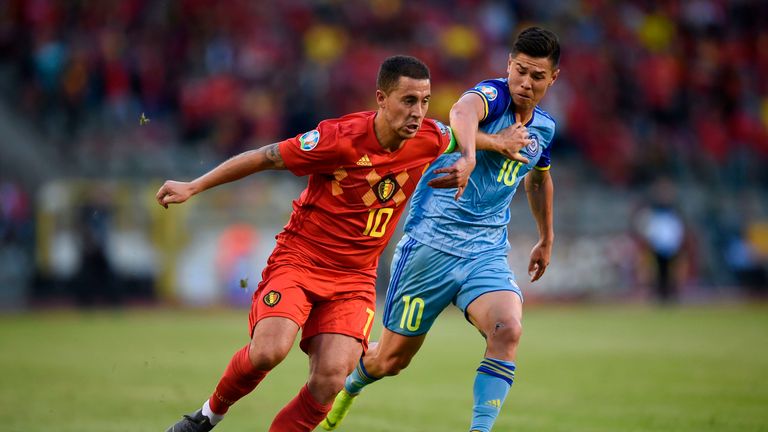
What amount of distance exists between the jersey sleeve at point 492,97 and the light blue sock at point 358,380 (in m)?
2.03

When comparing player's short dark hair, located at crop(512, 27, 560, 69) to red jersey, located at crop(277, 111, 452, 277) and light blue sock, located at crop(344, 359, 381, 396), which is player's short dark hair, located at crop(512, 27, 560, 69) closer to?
red jersey, located at crop(277, 111, 452, 277)

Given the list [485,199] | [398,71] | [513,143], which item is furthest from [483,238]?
[398,71]

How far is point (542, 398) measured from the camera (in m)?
9.59

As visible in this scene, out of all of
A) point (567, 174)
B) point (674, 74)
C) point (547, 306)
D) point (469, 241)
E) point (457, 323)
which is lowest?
point (469, 241)

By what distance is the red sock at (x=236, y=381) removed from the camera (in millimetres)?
6223

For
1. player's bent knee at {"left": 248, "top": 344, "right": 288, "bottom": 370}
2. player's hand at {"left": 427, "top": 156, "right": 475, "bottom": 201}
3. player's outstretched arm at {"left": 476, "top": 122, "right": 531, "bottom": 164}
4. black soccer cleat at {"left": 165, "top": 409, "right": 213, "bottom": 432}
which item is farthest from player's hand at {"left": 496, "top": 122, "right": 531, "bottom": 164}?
black soccer cleat at {"left": 165, "top": 409, "right": 213, "bottom": 432}

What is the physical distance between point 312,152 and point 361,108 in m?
15.7

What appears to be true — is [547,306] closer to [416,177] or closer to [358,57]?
[358,57]

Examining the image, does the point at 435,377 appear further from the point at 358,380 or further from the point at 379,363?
the point at 379,363

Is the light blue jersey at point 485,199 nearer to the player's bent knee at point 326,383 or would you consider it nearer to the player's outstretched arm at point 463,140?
the player's outstretched arm at point 463,140

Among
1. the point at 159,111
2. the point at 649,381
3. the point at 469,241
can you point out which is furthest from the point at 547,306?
the point at 469,241

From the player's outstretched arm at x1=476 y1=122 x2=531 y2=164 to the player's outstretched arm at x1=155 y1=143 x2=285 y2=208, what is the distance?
1.28m

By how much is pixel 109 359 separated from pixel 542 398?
5.52m

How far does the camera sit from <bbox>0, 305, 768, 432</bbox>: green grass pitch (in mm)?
8195
